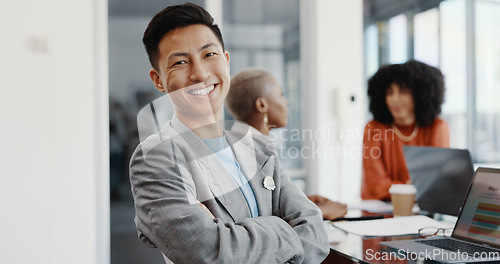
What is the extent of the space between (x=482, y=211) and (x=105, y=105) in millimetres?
2347

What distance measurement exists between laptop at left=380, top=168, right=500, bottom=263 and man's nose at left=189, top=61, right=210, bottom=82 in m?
0.72

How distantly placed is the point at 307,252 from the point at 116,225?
1749 mm

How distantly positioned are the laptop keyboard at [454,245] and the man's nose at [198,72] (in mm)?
808

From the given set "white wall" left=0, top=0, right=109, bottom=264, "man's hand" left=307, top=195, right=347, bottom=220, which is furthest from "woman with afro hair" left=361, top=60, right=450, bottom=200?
"white wall" left=0, top=0, right=109, bottom=264

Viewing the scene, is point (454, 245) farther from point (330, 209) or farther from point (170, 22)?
point (170, 22)

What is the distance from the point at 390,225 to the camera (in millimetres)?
1568

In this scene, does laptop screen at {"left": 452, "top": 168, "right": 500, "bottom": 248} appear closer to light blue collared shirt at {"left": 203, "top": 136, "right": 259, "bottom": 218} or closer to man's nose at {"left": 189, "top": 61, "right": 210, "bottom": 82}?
light blue collared shirt at {"left": 203, "top": 136, "right": 259, "bottom": 218}

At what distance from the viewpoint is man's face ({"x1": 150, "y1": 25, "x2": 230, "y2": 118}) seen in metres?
1.11

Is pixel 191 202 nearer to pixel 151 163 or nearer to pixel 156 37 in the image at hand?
pixel 151 163

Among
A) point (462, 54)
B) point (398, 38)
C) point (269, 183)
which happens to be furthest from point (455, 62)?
point (269, 183)

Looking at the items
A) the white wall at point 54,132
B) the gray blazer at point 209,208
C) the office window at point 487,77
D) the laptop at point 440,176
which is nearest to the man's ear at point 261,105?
the laptop at point 440,176

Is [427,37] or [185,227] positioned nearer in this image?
[185,227]

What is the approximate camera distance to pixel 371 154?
2.36m

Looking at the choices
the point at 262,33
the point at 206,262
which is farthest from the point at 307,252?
the point at 262,33
